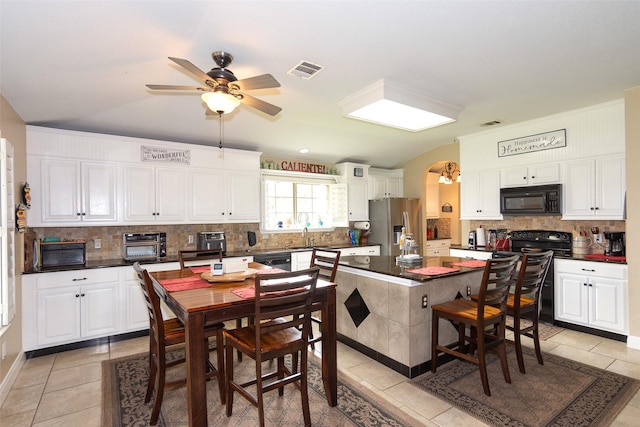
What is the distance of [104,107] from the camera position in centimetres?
346

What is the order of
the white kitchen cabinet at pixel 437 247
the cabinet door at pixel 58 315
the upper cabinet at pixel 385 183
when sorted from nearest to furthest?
1. the cabinet door at pixel 58 315
2. the upper cabinet at pixel 385 183
3. the white kitchen cabinet at pixel 437 247

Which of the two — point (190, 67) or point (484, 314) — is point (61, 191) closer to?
point (190, 67)

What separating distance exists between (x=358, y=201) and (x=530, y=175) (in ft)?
9.04

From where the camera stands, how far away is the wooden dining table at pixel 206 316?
76.4 inches

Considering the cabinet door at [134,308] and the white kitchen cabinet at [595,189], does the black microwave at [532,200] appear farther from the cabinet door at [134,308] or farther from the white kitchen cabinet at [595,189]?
the cabinet door at [134,308]

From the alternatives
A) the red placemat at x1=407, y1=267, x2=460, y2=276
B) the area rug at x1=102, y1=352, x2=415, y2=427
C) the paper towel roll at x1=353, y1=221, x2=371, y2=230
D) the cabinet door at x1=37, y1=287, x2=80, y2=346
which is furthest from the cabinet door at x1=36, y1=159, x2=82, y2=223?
the paper towel roll at x1=353, y1=221, x2=371, y2=230

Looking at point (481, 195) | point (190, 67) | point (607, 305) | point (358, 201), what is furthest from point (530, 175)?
point (190, 67)

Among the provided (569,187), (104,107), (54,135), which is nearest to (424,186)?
(569,187)

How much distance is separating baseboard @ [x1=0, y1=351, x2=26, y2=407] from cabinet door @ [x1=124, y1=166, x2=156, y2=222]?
5.45 ft

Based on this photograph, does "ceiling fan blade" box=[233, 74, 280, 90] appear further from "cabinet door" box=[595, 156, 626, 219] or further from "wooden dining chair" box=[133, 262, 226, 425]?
"cabinet door" box=[595, 156, 626, 219]

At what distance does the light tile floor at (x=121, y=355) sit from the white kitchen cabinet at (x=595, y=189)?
1.39 meters

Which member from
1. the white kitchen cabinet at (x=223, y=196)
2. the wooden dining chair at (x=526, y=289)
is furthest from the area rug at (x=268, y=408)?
the white kitchen cabinet at (x=223, y=196)

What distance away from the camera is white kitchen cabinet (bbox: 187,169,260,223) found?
14.9 feet

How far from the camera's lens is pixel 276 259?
16.1 feet
